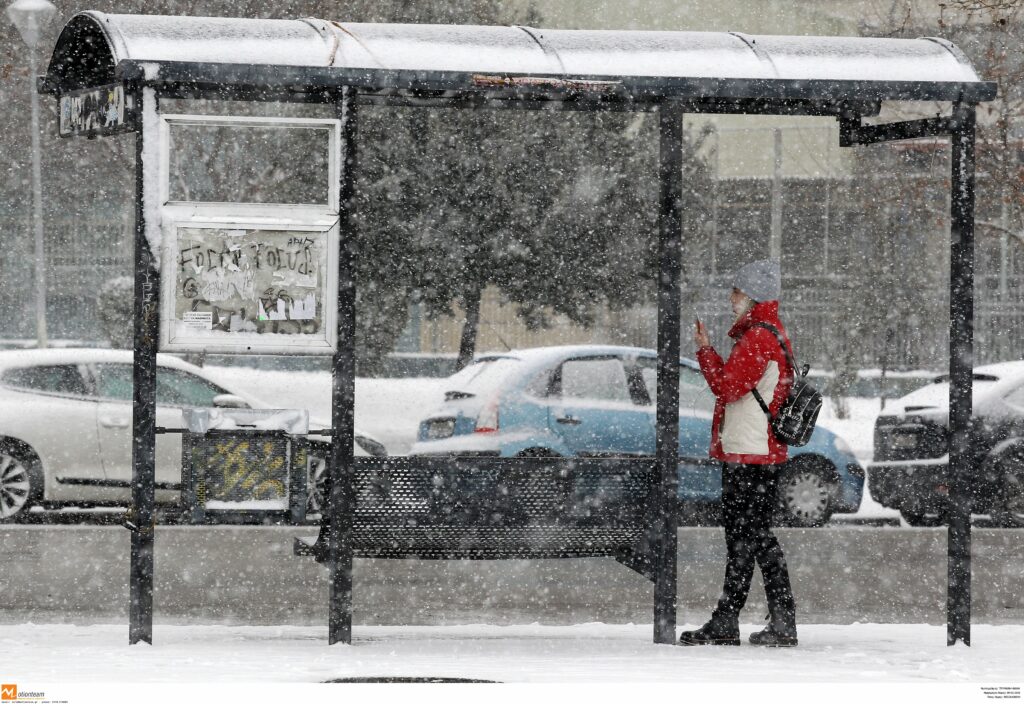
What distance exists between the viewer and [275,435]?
732 cm

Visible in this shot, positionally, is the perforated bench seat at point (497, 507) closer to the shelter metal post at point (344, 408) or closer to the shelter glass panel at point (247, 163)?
the shelter metal post at point (344, 408)

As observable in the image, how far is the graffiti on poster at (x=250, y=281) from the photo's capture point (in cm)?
700

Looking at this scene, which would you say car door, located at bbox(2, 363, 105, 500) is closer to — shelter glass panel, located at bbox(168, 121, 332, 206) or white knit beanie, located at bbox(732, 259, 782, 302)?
white knit beanie, located at bbox(732, 259, 782, 302)

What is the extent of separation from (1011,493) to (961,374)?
645cm

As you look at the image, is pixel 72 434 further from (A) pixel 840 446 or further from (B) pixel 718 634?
(B) pixel 718 634

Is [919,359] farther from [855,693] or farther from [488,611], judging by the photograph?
[855,693]

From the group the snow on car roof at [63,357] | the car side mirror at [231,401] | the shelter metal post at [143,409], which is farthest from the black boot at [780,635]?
the snow on car roof at [63,357]

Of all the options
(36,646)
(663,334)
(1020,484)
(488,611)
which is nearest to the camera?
(36,646)

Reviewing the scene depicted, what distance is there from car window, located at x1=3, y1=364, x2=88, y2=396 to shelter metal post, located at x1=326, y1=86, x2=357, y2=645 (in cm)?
694

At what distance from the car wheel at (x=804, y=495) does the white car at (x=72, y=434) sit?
11.2 feet

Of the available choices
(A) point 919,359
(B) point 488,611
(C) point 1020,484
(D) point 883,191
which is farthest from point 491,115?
(B) point 488,611

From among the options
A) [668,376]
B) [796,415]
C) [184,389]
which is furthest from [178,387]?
[796,415]

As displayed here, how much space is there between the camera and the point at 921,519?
1430 centimetres

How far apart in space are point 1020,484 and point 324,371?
19.9 meters
